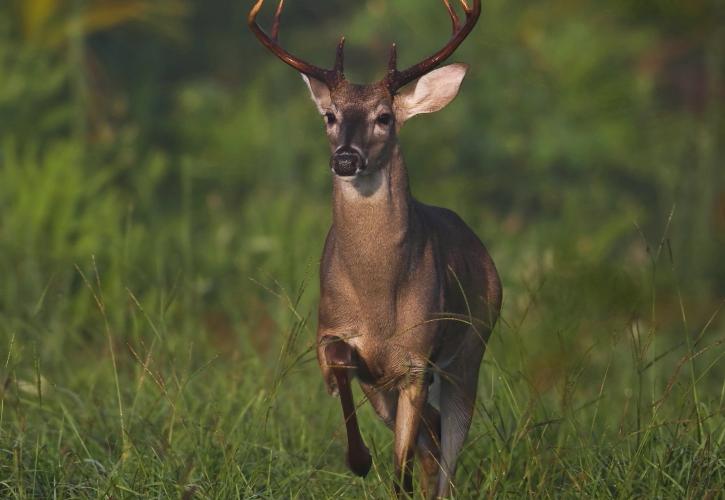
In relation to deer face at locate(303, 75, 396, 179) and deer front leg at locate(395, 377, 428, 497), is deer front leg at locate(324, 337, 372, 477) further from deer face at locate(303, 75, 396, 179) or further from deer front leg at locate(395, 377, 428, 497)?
deer face at locate(303, 75, 396, 179)

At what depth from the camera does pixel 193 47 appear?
17.5 metres

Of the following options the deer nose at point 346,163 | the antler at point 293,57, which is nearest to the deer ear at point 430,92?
the antler at point 293,57

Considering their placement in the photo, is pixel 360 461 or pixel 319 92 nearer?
pixel 360 461

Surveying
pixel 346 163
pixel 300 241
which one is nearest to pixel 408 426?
pixel 346 163

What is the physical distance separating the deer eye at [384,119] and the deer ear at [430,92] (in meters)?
0.11

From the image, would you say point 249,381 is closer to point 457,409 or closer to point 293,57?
point 457,409

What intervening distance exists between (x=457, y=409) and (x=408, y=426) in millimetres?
500

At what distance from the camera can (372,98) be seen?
5027 mm

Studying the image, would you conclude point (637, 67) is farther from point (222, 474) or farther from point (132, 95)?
point (222, 474)

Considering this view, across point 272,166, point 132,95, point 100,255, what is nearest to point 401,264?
point 100,255

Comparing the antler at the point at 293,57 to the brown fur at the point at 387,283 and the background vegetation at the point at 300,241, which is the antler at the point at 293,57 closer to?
the brown fur at the point at 387,283

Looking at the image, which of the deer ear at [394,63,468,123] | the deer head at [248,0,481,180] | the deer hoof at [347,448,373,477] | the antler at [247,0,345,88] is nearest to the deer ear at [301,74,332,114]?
the deer head at [248,0,481,180]

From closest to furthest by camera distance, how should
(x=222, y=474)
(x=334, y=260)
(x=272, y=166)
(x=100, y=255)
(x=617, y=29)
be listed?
1. (x=222, y=474)
2. (x=334, y=260)
3. (x=100, y=255)
4. (x=272, y=166)
5. (x=617, y=29)

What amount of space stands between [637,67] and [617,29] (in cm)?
52
